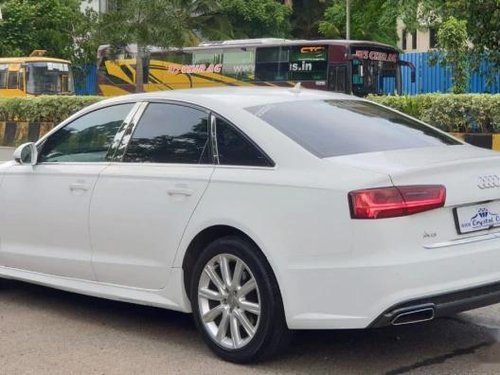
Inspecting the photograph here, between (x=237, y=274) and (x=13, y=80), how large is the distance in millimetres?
28752

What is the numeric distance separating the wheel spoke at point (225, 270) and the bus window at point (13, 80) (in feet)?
93.6

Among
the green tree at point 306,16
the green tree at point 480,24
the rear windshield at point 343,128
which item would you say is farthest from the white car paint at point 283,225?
the green tree at point 306,16

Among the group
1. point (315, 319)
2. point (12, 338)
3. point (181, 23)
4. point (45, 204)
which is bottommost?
point (12, 338)

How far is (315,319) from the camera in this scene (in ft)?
14.1

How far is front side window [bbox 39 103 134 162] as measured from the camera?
566 cm

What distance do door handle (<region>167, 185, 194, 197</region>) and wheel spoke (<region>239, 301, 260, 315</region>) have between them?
743 mm

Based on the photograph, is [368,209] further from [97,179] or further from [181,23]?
[181,23]

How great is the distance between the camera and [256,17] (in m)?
46.1

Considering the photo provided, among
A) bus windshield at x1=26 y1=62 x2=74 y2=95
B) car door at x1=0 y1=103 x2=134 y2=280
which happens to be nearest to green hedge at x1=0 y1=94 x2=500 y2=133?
car door at x1=0 y1=103 x2=134 y2=280

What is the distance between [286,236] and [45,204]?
219 centimetres

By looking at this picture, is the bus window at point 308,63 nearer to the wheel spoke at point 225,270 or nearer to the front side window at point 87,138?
the front side window at point 87,138

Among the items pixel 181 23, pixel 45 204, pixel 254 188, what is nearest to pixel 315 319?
pixel 254 188

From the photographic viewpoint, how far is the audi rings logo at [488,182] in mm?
4469

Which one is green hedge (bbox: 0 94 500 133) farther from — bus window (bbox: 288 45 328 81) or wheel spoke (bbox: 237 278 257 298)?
bus window (bbox: 288 45 328 81)
